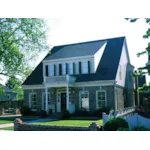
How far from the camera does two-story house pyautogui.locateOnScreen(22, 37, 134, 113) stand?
56.1 feet

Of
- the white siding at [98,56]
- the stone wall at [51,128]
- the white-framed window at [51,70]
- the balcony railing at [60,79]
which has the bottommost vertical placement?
the stone wall at [51,128]

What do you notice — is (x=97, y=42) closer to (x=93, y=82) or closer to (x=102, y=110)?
(x=93, y=82)

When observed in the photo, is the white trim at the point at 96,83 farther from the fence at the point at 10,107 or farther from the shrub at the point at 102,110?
the fence at the point at 10,107

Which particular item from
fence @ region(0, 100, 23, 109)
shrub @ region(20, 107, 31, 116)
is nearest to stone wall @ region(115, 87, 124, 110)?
shrub @ region(20, 107, 31, 116)

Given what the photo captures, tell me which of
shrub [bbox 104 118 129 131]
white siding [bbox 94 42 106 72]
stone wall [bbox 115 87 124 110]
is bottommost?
shrub [bbox 104 118 129 131]

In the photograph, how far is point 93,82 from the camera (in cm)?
1714

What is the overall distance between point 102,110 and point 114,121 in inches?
264

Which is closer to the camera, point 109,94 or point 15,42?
point 15,42

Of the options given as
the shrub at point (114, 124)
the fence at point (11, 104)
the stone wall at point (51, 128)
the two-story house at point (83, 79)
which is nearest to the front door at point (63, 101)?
the two-story house at point (83, 79)

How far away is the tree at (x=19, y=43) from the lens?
14.3 metres

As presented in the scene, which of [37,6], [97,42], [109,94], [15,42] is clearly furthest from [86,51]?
[37,6]

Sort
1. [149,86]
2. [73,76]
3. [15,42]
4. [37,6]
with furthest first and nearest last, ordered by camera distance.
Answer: [73,76]
[15,42]
[149,86]
[37,6]

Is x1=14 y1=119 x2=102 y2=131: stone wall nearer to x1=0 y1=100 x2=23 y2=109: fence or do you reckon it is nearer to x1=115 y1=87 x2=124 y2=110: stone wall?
x1=115 y1=87 x2=124 y2=110: stone wall

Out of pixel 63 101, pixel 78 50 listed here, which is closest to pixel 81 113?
pixel 63 101
